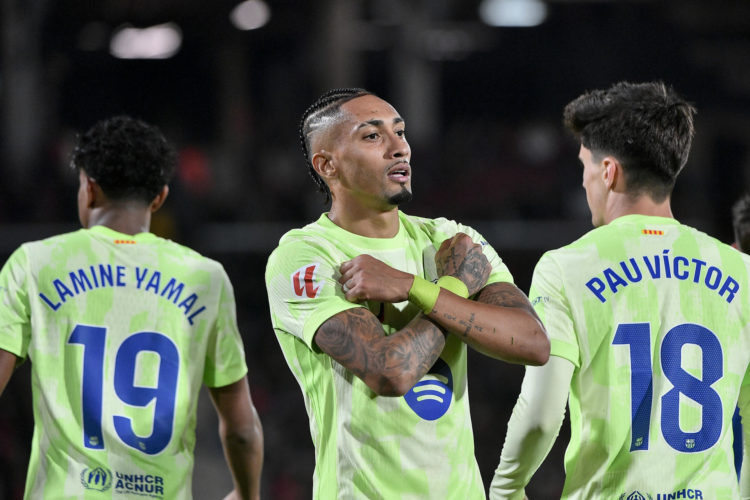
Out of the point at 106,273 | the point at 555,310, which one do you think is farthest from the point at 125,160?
the point at 555,310

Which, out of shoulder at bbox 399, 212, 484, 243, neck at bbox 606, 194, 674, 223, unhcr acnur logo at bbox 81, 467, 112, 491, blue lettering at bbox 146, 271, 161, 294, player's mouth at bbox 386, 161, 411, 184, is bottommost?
unhcr acnur logo at bbox 81, 467, 112, 491

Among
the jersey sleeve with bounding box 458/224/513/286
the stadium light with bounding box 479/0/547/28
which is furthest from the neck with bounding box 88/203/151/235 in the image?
the stadium light with bounding box 479/0/547/28

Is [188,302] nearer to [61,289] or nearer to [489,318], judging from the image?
[61,289]

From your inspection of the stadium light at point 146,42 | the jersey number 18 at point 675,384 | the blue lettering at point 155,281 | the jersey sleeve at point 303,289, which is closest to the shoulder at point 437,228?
the jersey sleeve at point 303,289

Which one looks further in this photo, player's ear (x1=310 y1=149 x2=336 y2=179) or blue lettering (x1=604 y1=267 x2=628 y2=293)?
player's ear (x1=310 y1=149 x2=336 y2=179)

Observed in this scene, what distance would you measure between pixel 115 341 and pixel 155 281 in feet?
0.86

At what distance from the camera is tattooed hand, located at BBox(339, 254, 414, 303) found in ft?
9.39

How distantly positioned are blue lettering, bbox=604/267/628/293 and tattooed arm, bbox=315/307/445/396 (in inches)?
24.2

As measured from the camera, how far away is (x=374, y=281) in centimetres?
288

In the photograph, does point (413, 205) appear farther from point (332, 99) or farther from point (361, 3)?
point (332, 99)

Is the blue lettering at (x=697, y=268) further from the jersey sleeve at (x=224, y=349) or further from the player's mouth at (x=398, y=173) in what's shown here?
the jersey sleeve at (x=224, y=349)

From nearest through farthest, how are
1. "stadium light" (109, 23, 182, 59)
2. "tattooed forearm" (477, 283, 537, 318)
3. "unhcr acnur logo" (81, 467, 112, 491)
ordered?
"tattooed forearm" (477, 283, 537, 318), "unhcr acnur logo" (81, 467, 112, 491), "stadium light" (109, 23, 182, 59)

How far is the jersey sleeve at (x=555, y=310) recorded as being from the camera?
123 inches

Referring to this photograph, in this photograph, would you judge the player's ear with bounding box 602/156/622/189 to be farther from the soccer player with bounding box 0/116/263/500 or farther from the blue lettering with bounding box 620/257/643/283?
the soccer player with bounding box 0/116/263/500
